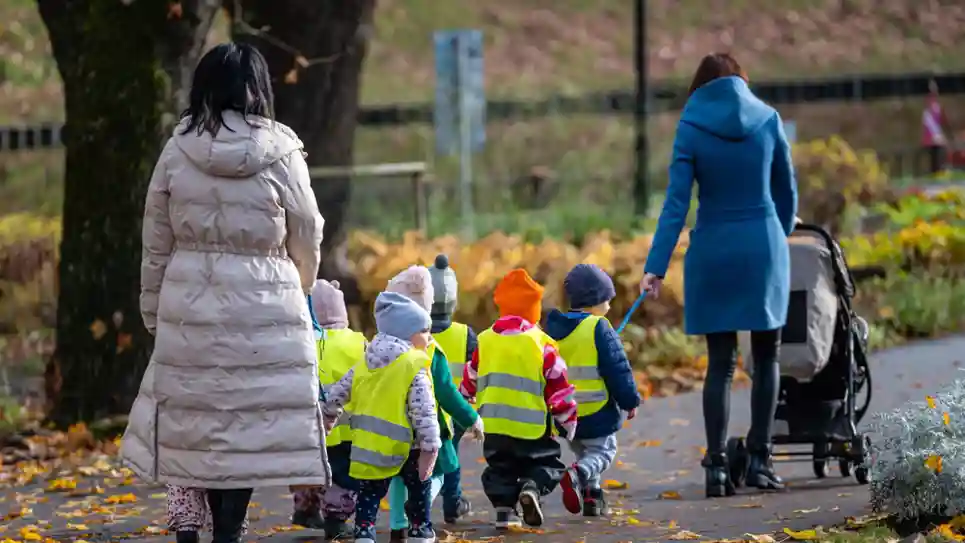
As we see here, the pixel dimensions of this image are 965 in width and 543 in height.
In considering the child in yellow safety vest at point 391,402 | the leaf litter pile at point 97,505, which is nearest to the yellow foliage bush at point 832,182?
the leaf litter pile at point 97,505

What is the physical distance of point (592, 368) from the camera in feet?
26.7

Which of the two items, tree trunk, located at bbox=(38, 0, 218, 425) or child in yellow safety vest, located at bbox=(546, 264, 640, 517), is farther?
tree trunk, located at bbox=(38, 0, 218, 425)

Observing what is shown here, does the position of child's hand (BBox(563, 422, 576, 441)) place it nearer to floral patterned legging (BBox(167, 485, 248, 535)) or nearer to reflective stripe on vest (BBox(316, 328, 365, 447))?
reflective stripe on vest (BBox(316, 328, 365, 447))

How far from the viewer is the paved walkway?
7.89 meters

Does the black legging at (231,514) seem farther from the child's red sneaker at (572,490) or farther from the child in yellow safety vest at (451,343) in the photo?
A: the child's red sneaker at (572,490)

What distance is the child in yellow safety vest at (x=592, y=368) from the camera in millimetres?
8102

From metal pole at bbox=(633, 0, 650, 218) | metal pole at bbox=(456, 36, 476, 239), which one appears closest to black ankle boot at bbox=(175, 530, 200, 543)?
metal pole at bbox=(456, 36, 476, 239)

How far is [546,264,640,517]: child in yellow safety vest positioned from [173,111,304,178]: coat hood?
1.88 m

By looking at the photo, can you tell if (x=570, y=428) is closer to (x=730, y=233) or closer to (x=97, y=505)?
(x=730, y=233)

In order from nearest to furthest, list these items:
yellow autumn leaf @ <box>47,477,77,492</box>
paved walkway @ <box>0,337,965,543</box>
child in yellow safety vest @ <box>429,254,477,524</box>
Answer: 1. paved walkway @ <box>0,337,965,543</box>
2. child in yellow safety vest @ <box>429,254,477,524</box>
3. yellow autumn leaf @ <box>47,477,77,492</box>

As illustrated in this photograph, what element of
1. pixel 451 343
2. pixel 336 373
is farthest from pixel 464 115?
pixel 336 373

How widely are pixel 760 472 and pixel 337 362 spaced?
215 cm

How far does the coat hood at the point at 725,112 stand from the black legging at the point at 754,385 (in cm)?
89

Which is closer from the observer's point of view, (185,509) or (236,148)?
(236,148)
